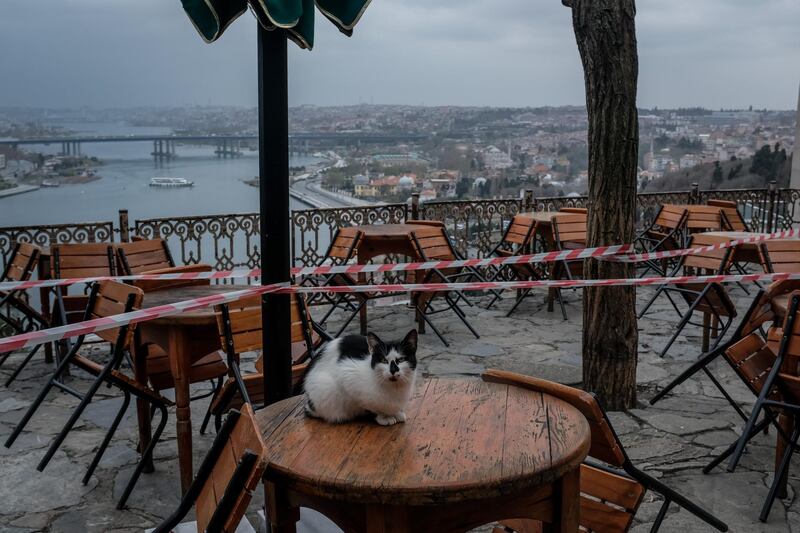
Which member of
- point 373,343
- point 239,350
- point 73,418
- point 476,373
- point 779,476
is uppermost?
point 373,343

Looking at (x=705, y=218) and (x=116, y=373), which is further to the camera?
(x=705, y=218)

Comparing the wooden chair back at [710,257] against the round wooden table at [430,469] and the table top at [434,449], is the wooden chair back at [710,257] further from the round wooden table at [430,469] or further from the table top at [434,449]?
the round wooden table at [430,469]

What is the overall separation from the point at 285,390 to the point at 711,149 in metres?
14.2

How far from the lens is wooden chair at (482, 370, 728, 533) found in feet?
7.20

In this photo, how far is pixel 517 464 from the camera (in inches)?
71.4

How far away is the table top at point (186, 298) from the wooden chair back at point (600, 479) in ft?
5.73

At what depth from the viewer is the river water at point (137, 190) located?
25.1ft

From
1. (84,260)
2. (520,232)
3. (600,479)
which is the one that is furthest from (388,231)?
(600,479)

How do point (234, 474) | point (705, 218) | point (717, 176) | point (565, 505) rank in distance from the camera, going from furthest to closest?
point (717, 176), point (705, 218), point (565, 505), point (234, 474)

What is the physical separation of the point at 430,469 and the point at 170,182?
8.38 metres

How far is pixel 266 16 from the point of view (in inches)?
95.8

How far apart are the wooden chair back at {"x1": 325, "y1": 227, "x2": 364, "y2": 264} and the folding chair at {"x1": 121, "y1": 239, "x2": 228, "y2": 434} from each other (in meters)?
1.70

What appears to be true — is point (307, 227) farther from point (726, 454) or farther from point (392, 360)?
point (392, 360)

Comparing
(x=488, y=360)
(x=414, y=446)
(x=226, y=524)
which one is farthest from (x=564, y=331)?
(x=226, y=524)
